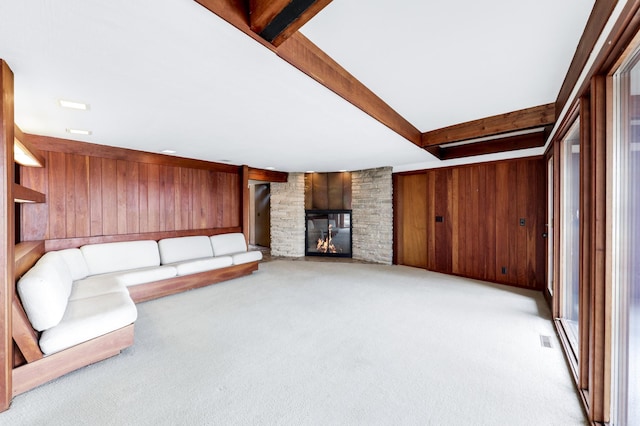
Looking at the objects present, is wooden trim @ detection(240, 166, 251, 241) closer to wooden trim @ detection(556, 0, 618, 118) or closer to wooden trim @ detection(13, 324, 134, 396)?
wooden trim @ detection(13, 324, 134, 396)

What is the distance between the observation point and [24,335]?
1.81 m

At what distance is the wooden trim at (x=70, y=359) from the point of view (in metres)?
1.83

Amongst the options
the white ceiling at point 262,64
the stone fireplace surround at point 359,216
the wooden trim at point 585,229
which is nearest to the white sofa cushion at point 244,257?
the stone fireplace surround at point 359,216

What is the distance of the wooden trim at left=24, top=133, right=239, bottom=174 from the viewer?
136 inches

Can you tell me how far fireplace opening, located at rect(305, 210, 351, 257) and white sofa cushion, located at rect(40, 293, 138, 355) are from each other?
Answer: 4.81 metres

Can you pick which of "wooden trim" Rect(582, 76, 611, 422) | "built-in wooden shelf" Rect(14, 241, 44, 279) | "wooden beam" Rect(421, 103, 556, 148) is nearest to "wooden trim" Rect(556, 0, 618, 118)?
"wooden trim" Rect(582, 76, 611, 422)

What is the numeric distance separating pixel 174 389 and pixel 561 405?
259 cm

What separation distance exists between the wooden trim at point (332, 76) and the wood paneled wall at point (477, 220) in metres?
2.59

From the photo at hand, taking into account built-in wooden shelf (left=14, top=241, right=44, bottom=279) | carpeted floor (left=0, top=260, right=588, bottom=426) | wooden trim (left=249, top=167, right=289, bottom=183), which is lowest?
carpeted floor (left=0, top=260, right=588, bottom=426)

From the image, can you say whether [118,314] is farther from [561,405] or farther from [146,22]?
[561,405]

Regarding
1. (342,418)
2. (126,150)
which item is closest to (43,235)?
(126,150)

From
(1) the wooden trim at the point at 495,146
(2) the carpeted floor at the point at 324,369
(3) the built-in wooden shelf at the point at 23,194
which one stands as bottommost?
(2) the carpeted floor at the point at 324,369

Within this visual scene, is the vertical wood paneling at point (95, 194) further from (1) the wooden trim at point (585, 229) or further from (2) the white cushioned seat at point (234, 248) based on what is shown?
(1) the wooden trim at point (585, 229)

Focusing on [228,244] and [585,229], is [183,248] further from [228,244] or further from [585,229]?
[585,229]
